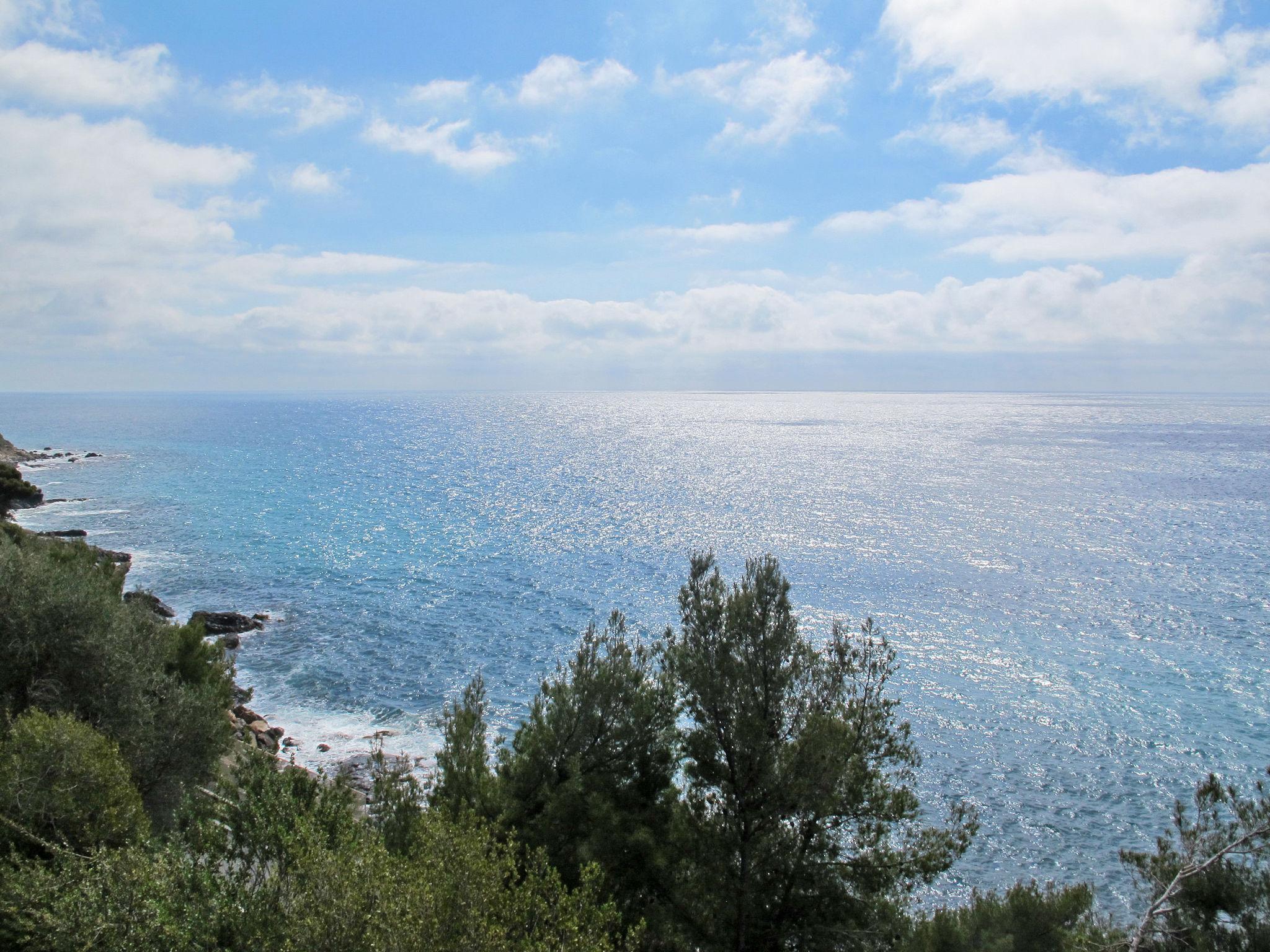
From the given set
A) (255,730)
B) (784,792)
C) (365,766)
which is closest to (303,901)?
(784,792)

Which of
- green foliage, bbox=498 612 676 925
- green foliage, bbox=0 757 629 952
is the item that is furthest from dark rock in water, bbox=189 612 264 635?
green foliage, bbox=0 757 629 952

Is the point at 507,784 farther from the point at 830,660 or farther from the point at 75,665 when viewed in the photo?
the point at 75,665

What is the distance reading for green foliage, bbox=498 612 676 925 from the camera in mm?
22547

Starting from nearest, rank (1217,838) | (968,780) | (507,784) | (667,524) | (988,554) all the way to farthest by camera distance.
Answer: (1217,838)
(507,784)
(968,780)
(988,554)
(667,524)

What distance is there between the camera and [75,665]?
28.6 m

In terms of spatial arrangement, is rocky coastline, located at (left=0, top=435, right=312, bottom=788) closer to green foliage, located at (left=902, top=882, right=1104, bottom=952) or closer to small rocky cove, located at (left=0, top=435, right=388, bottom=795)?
small rocky cove, located at (left=0, top=435, right=388, bottom=795)

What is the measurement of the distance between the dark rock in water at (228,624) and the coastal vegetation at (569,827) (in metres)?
31.2

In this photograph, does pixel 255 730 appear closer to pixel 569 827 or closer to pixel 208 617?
pixel 208 617

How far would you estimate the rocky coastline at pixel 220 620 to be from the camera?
40.5 metres

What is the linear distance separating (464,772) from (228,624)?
44.0 meters

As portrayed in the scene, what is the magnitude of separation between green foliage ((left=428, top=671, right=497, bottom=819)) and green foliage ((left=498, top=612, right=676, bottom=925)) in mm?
602

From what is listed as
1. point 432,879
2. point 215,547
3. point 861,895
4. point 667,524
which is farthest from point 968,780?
point 215,547

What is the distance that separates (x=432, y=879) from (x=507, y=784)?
11.0 metres

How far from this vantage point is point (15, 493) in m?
98.7
